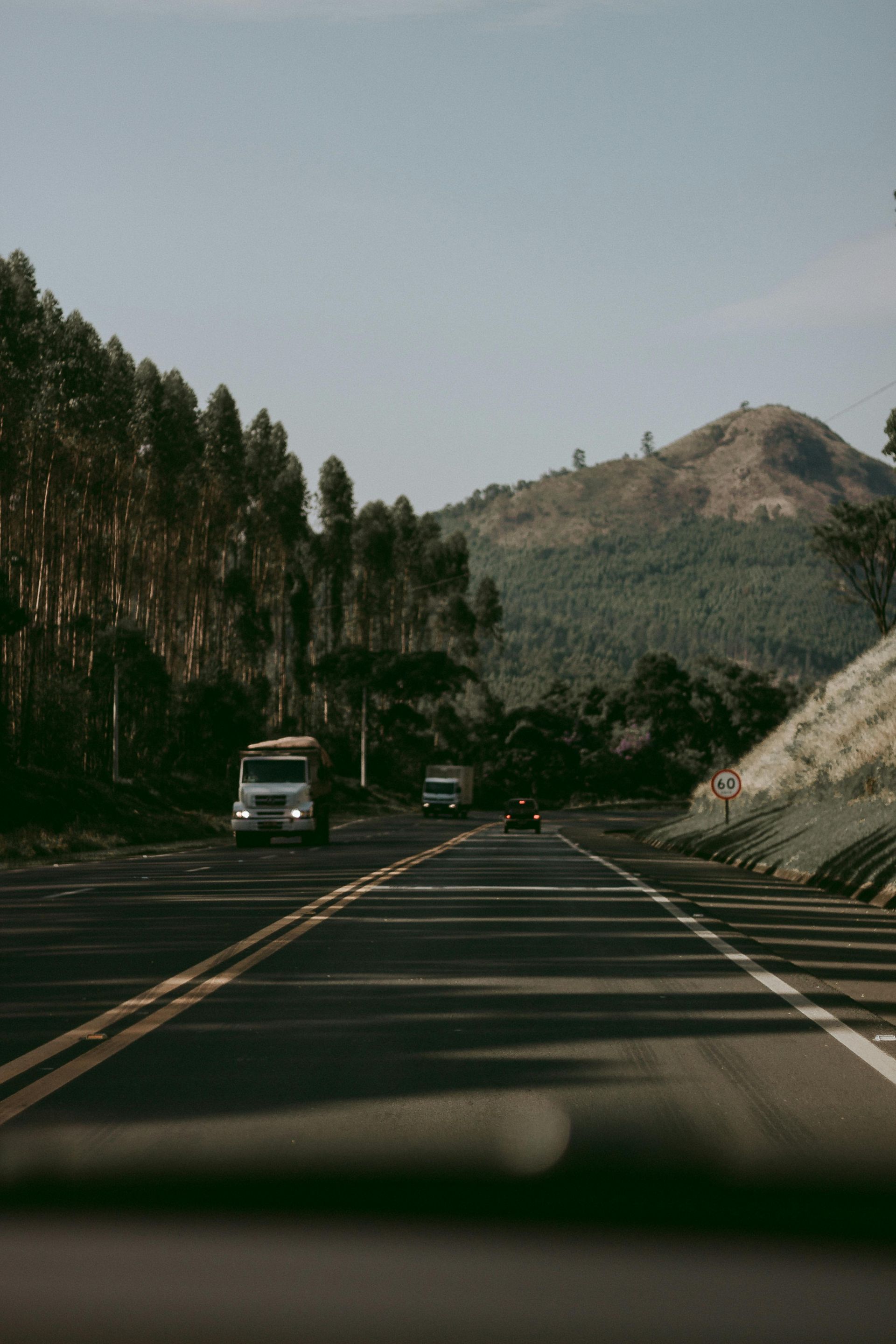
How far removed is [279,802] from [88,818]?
8.37m

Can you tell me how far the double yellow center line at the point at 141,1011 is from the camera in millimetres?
8344

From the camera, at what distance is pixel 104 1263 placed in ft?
17.8

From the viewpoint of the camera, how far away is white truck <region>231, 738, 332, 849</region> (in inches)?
1683

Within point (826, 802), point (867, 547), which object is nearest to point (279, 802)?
point (826, 802)

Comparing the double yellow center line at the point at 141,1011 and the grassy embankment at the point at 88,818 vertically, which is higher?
the grassy embankment at the point at 88,818

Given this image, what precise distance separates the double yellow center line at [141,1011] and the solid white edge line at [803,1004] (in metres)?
3.90

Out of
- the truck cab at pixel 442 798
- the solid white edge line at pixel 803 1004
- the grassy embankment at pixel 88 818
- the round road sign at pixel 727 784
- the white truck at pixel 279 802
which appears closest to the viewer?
the solid white edge line at pixel 803 1004

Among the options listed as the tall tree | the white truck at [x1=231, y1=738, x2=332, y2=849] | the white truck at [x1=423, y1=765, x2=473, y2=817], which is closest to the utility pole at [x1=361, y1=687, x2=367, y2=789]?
the white truck at [x1=423, y1=765, x2=473, y2=817]

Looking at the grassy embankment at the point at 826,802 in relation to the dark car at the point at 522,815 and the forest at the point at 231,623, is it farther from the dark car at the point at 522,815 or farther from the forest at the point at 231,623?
the forest at the point at 231,623

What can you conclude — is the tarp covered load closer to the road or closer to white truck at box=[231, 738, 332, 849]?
white truck at box=[231, 738, 332, 849]

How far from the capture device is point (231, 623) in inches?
3848

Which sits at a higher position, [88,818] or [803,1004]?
[88,818]

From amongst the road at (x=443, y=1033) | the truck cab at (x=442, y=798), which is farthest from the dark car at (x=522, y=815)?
the road at (x=443, y=1033)

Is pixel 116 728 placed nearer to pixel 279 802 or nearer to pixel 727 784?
pixel 279 802
